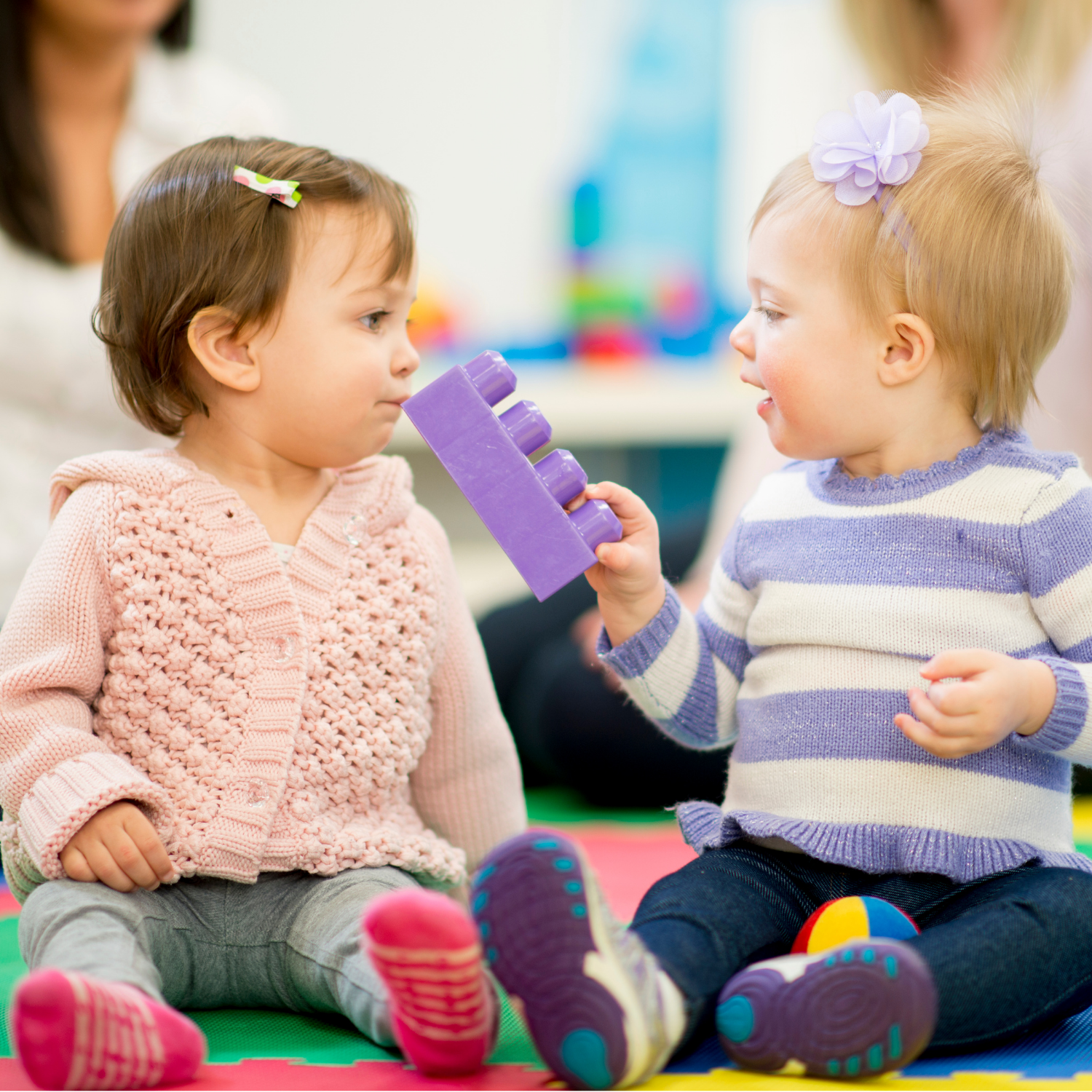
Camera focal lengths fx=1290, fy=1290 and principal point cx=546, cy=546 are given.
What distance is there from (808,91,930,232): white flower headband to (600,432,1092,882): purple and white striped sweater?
0.18 meters

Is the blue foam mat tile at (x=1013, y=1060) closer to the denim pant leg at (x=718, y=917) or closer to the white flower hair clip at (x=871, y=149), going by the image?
the denim pant leg at (x=718, y=917)

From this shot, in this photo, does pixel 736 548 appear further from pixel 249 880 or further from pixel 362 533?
pixel 249 880

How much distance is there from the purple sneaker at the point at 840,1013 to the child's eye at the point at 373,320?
520 millimetres

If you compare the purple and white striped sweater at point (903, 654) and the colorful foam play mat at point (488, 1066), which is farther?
the purple and white striped sweater at point (903, 654)

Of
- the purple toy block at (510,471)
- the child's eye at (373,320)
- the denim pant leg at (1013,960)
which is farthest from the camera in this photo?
the child's eye at (373,320)

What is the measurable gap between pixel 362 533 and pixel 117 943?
335mm

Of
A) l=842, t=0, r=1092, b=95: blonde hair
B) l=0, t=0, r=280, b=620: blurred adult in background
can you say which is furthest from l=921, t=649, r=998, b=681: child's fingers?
l=0, t=0, r=280, b=620: blurred adult in background

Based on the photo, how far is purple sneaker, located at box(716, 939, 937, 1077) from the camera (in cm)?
65

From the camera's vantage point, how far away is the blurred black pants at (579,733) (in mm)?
1471

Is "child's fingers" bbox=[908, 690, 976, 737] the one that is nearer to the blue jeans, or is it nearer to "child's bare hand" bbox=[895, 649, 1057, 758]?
"child's bare hand" bbox=[895, 649, 1057, 758]

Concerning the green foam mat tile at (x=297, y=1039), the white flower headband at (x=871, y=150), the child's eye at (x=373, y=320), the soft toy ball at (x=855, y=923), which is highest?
the white flower headband at (x=871, y=150)

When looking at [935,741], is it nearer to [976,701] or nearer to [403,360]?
[976,701]

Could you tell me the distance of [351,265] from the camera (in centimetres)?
92

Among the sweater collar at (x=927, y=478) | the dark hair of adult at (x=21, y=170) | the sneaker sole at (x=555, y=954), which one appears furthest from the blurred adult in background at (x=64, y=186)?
the sneaker sole at (x=555, y=954)
